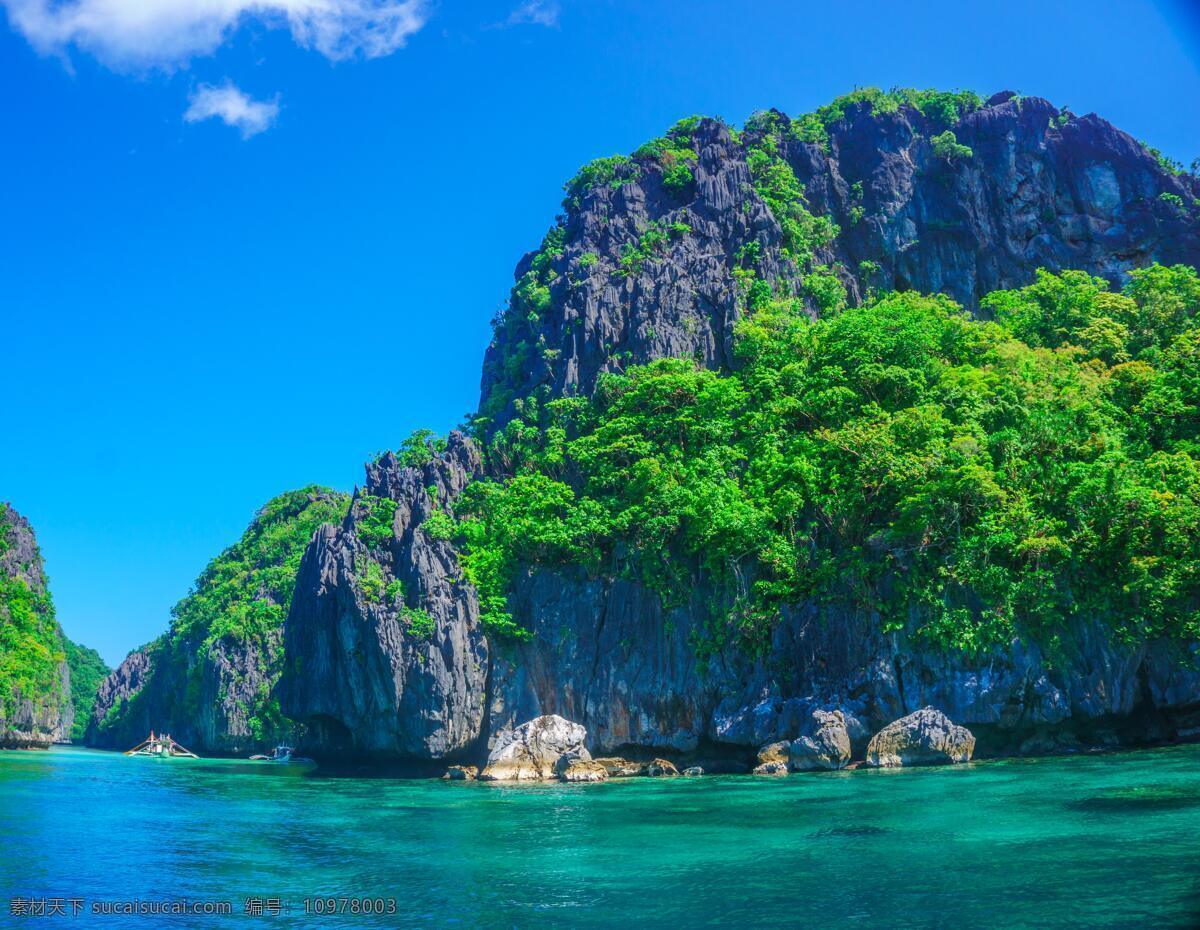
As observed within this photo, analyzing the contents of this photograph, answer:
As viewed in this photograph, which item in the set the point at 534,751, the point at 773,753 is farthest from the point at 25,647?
the point at 773,753

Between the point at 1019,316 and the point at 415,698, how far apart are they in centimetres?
3551

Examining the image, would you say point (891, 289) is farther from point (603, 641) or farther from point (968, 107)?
point (603, 641)

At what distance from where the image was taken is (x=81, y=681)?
119125 mm

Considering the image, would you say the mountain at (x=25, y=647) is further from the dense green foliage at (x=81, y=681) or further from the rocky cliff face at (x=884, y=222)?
the rocky cliff face at (x=884, y=222)

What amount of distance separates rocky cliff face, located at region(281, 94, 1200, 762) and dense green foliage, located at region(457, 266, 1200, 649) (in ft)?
3.95

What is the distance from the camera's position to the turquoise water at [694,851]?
11.9 m

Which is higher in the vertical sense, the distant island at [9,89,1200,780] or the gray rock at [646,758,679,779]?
the distant island at [9,89,1200,780]

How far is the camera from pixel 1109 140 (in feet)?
182

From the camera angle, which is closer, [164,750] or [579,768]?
[579,768]

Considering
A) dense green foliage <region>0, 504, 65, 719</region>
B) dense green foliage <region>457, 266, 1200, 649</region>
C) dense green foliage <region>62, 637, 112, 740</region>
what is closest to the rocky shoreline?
dense green foliage <region>457, 266, 1200, 649</region>

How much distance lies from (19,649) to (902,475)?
5959 centimetres

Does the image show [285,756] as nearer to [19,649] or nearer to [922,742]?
[19,649]

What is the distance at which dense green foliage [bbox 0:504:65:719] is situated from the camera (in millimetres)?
61094

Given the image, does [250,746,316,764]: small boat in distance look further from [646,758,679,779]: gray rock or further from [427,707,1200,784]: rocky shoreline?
[646,758,679,779]: gray rock
